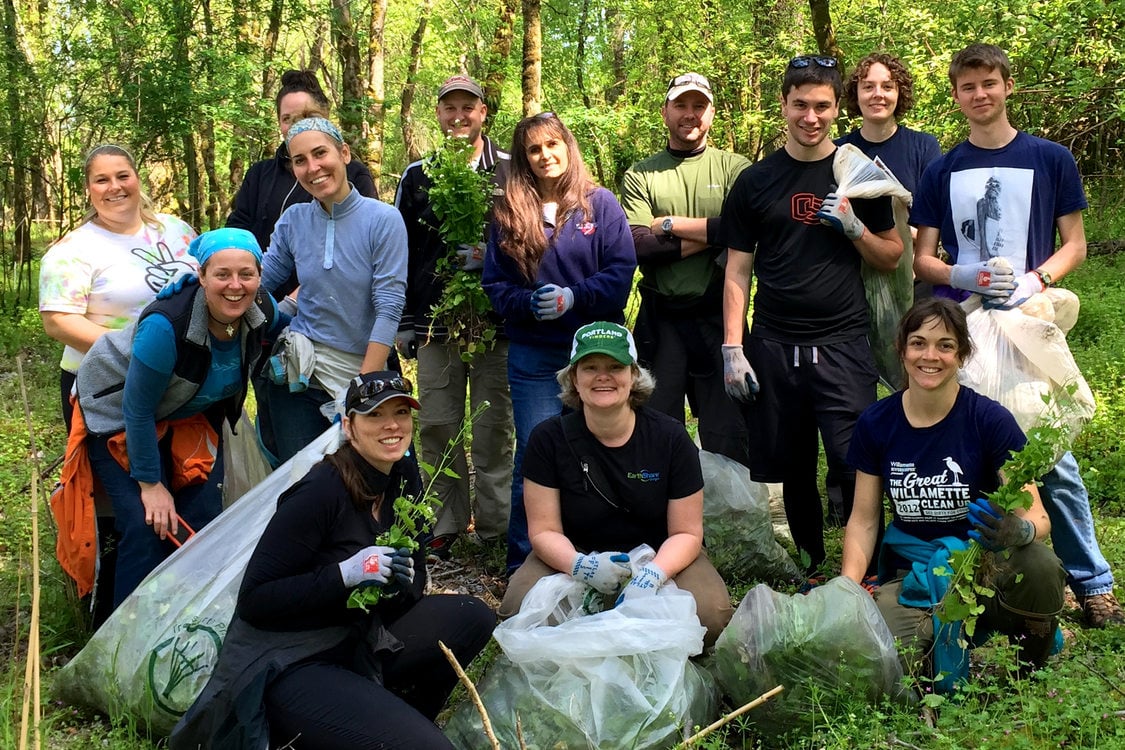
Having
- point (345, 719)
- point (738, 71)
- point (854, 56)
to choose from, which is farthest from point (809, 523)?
point (738, 71)

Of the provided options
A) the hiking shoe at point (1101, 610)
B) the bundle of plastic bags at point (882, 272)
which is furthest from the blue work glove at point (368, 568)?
the hiking shoe at point (1101, 610)

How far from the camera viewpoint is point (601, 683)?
9.58ft

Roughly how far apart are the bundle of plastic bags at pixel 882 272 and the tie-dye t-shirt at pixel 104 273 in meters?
2.57

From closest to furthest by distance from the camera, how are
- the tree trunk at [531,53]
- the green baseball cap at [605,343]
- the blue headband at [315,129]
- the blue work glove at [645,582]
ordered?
the blue work glove at [645,582] → the green baseball cap at [605,343] → the blue headband at [315,129] → the tree trunk at [531,53]

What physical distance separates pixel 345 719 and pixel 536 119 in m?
2.42

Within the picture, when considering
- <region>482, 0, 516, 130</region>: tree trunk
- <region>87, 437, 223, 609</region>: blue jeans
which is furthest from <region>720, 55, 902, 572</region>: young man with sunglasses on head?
<region>482, 0, 516, 130</region>: tree trunk

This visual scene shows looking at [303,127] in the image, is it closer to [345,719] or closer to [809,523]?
[345,719]

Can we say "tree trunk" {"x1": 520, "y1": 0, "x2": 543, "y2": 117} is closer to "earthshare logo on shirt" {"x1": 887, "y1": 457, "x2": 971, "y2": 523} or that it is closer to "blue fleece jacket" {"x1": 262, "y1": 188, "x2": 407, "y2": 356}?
"blue fleece jacket" {"x1": 262, "y1": 188, "x2": 407, "y2": 356}

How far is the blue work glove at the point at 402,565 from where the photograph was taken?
2.89m

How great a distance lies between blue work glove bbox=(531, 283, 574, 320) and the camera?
13.0 ft

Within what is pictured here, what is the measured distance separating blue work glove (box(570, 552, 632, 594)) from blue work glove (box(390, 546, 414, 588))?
24.0 inches

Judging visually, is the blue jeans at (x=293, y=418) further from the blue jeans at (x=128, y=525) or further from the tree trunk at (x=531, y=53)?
the tree trunk at (x=531, y=53)

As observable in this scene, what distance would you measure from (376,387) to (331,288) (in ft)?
3.71

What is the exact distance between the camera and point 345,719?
9.04 ft
